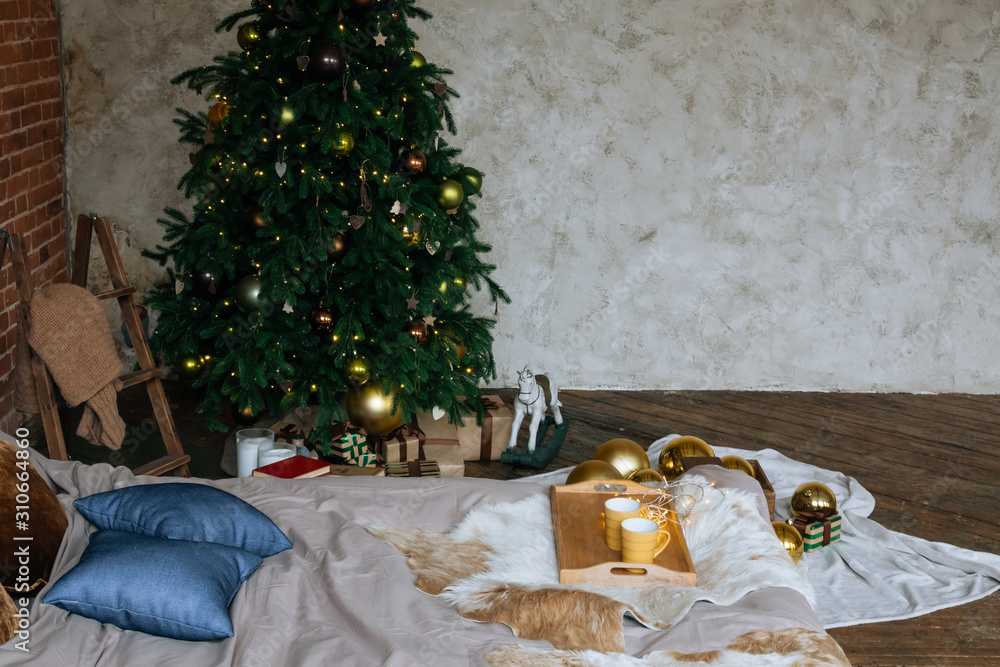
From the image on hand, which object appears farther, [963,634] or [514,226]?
[514,226]

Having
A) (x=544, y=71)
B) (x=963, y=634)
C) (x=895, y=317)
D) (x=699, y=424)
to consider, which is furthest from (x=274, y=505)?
(x=895, y=317)

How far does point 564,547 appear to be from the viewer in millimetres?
1792

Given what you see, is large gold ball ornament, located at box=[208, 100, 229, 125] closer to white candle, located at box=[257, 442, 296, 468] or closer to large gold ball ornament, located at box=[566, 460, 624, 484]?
white candle, located at box=[257, 442, 296, 468]

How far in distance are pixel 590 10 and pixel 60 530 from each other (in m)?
3.13

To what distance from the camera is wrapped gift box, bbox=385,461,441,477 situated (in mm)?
2777

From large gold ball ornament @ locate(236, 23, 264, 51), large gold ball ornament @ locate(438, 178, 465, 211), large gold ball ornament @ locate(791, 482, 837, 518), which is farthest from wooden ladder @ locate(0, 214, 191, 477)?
large gold ball ornament @ locate(791, 482, 837, 518)

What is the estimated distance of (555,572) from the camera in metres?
1.72

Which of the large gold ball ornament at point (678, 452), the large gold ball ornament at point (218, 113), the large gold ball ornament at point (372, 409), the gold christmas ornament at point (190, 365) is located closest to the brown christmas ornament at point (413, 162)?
the large gold ball ornament at point (218, 113)

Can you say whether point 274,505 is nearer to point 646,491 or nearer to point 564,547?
point 564,547

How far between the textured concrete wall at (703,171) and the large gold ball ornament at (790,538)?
1773mm

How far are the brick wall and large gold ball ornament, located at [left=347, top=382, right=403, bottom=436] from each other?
4.61ft

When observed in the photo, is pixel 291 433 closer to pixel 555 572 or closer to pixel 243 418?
pixel 243 418

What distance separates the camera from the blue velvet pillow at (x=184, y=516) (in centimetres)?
158

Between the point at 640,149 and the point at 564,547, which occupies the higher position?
the point at 640,149
